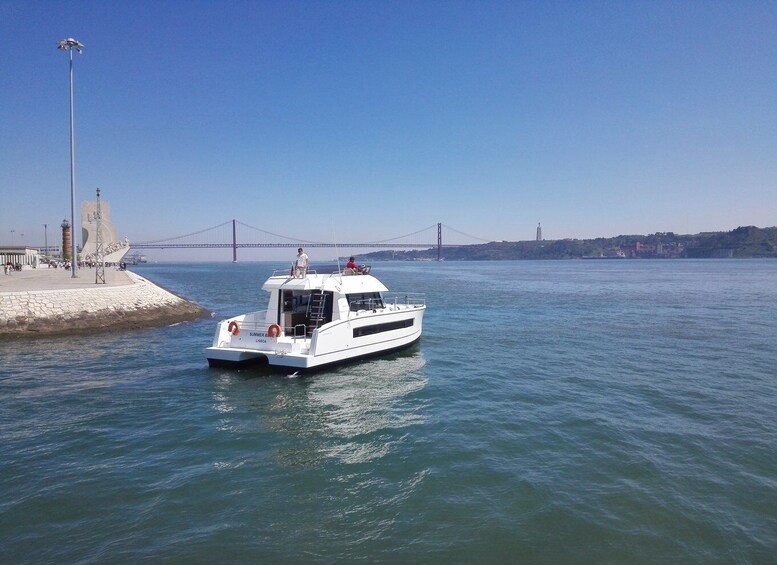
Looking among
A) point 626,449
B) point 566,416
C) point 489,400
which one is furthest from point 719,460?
point 489,400

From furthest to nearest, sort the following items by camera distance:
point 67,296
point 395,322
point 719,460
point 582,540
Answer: point 67,296
point 395,322
point 719,460
point 582,540

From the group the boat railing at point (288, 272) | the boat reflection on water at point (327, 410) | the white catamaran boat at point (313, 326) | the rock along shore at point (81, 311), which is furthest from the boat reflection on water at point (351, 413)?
the rock along shore at point (81, 311)

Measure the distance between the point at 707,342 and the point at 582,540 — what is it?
60.6 ft

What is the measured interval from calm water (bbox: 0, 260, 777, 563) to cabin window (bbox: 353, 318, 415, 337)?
4.04 feet

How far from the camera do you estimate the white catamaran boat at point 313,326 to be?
50.9 ft

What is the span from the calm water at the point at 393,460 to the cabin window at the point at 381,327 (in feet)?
4.04

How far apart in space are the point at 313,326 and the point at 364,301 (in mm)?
2324

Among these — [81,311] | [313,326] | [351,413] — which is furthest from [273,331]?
[81,311]

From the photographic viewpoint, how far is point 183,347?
812 inches

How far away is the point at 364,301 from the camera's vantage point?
1872 centimetres

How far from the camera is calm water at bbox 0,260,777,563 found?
6703mm

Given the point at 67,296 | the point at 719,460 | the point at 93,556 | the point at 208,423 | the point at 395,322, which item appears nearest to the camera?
the point at 93,556

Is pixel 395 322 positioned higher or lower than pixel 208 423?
higher

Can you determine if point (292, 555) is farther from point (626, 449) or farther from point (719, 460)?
point (719, 460)
